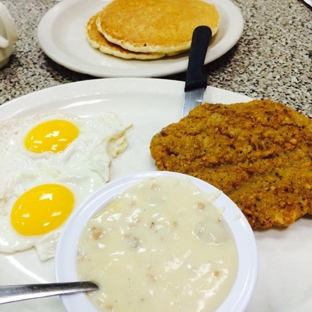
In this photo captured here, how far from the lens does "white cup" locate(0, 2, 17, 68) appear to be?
2025 millimetres

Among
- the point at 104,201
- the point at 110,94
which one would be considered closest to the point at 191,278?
the point at 104,201

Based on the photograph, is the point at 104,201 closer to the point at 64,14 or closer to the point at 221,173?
the point at 221,173

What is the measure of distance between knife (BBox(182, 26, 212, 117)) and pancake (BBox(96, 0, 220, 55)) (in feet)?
0.58

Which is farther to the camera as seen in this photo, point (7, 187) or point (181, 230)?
point (7, 187)

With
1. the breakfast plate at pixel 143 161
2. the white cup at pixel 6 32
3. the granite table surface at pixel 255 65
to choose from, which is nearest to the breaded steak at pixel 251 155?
the breakfast plate at pixel 143 161

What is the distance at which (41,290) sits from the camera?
956 mm

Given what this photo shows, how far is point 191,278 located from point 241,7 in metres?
2.47

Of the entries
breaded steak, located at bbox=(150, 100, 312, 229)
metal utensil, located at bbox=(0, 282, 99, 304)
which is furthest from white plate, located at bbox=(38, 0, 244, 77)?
metal utensil, located at bbox=(0, 282, 99, 304)

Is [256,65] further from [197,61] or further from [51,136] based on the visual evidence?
[51,136]

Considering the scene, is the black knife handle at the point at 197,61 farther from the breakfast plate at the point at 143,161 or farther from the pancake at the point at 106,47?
the pancake at the point at 106,47

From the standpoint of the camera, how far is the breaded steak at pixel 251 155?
130cm

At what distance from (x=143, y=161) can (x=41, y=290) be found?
77cm

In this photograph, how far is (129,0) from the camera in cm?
247

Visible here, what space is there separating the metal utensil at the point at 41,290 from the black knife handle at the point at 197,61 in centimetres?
111
